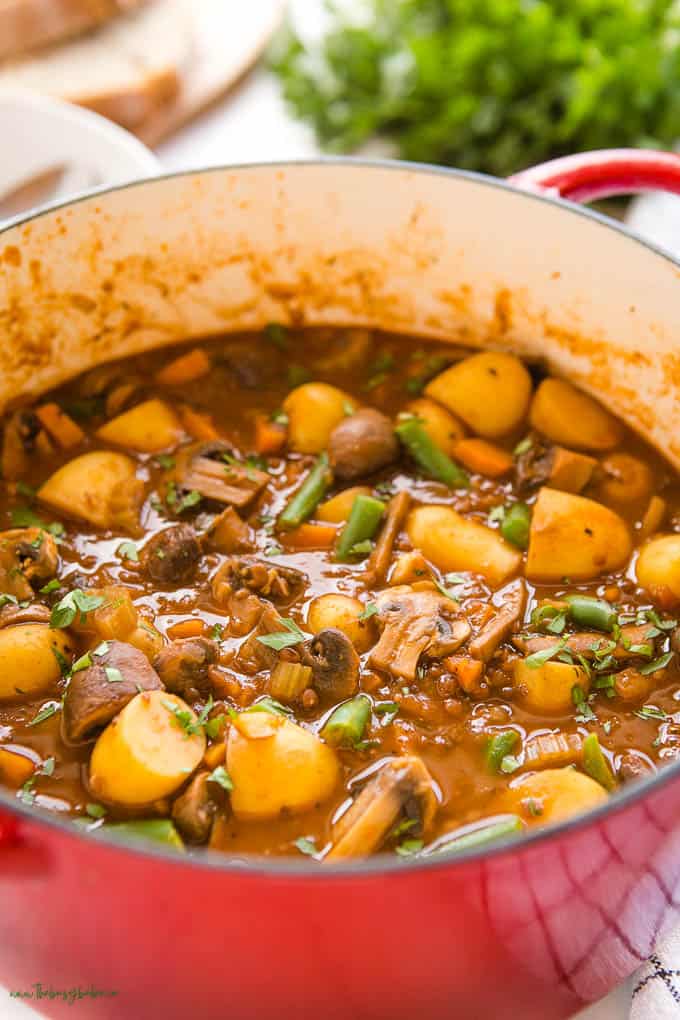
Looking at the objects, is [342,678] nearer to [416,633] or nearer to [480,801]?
[416,633]

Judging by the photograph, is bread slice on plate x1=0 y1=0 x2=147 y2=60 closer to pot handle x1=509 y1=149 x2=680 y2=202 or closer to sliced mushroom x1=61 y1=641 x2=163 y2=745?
pot handle x1=509 y1=149 x2=680 y2=202

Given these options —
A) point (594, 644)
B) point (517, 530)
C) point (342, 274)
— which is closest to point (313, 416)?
point (342, 274)

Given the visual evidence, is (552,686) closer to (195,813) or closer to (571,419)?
(195,813)

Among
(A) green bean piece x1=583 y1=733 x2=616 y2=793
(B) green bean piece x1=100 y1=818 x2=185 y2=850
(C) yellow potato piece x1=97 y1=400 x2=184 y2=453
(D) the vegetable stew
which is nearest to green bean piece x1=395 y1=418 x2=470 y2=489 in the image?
(D) the vegetable stew

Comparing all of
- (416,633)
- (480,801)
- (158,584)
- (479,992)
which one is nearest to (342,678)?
(416,633)

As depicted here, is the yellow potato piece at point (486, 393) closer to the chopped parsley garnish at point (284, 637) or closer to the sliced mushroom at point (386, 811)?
the chopped parsley garnish at point (284, 637)

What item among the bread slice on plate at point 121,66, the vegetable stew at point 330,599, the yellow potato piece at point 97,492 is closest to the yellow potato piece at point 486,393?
the vegetable stew at point 330,599
